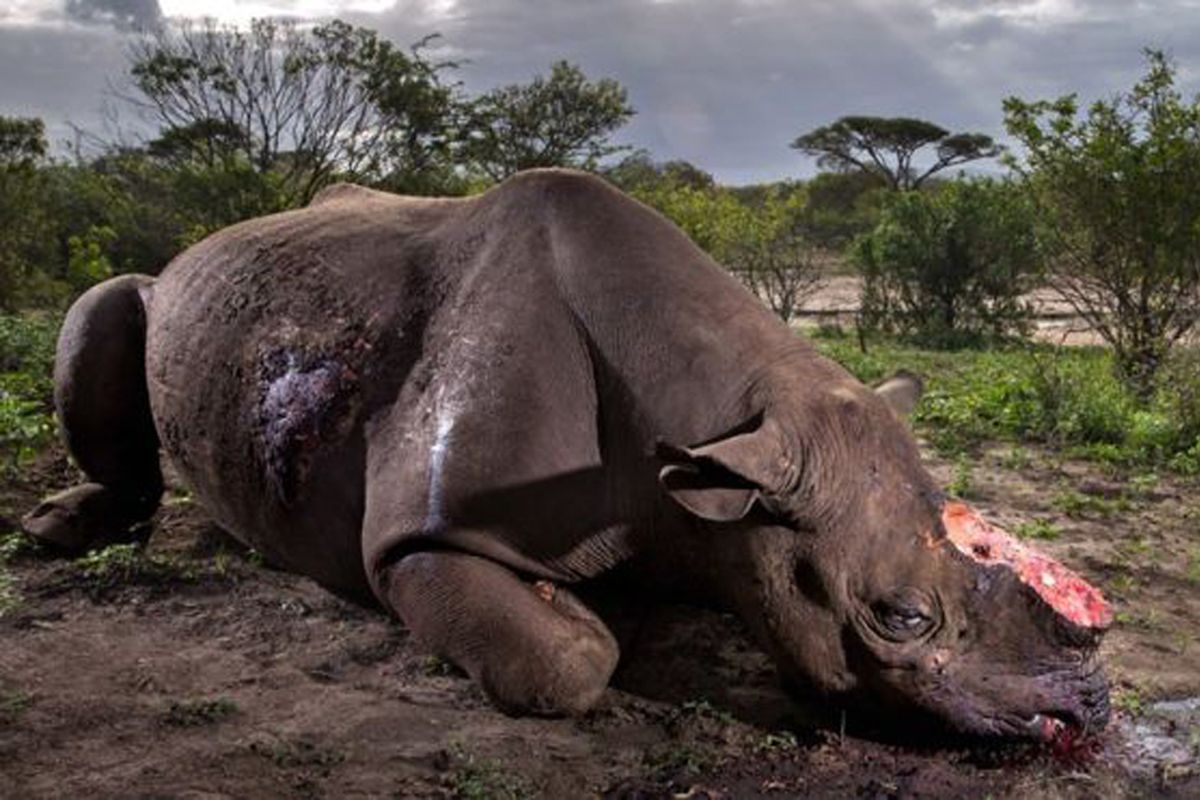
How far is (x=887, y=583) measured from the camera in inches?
164

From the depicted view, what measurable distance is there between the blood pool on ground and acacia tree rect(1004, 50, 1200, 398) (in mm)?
8918

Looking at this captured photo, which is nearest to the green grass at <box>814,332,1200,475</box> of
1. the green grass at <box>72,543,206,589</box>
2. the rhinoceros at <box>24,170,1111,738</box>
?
the rhinoceros at <box>24,170,1111,738</box>

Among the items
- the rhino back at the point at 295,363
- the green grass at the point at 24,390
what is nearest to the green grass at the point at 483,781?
the rhino back at the point at 295,363

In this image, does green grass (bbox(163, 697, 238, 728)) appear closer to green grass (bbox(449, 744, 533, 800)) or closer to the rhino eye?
green grass (bbox(449, 744, 533, 800))

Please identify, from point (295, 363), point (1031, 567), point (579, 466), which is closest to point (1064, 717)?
point (1031, 567)

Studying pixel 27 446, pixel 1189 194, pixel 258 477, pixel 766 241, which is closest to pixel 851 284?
pixel 766 241

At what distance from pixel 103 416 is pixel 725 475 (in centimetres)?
378

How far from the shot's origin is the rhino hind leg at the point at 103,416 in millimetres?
6488

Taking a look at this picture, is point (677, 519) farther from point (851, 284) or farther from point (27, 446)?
point (851, 284)

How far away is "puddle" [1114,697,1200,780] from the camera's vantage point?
4406 mm

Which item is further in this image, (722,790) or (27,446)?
(27,446)

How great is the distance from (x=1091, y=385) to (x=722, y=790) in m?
8.33

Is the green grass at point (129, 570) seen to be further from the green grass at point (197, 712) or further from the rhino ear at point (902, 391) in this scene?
the rhino ear at point (902, 391)

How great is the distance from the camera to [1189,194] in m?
12.9
